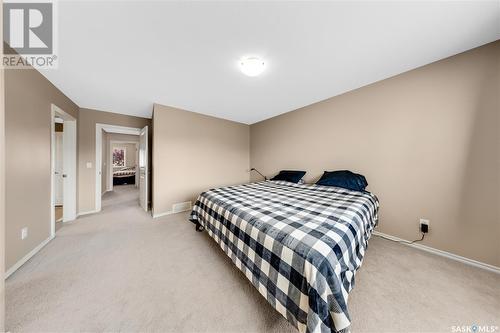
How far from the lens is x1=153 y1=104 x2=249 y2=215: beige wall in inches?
124

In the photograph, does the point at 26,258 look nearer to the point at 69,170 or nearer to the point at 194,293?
the point at 69,170

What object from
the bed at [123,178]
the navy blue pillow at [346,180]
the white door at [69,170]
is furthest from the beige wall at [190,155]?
the bed at [123,178]

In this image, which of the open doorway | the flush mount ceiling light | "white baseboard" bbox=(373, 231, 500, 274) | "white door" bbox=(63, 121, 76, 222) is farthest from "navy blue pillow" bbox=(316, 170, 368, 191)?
"white door" bbox=(63, 121, 76, 222)

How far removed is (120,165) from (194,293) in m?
9.96

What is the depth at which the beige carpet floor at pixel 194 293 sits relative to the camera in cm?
111

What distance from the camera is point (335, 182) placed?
8.27ft

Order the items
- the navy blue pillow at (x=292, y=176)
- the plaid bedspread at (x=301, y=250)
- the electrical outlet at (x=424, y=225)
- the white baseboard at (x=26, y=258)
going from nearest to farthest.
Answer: the plaid bedspread at (x=301, y=250), the white baseboard at (x=26, y=258), the electrical outlet at (x=424, y=225), the navy blue pillow at (x=292, y=176)

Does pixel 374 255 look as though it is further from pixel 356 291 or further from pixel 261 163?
pixel 261 163

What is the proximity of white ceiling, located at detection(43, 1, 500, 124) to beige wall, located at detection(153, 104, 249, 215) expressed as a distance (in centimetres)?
91

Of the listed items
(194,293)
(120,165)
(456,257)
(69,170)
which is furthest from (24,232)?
(120,165)

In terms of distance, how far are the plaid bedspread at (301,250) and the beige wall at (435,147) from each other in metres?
0.78

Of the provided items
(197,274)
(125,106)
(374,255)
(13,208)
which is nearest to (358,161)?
(374,255)

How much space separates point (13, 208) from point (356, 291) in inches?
133

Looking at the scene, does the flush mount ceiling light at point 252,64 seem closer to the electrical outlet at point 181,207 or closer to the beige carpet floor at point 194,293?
the beige carpet floor at point 194,293
